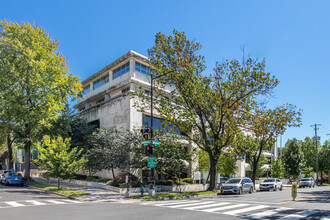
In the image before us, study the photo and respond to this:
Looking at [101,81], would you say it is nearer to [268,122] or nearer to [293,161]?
[268,122]

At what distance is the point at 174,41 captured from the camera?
24234 mm

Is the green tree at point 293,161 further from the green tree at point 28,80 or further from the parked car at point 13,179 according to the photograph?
the parked car at point 13,179

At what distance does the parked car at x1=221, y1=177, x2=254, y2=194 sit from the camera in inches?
998

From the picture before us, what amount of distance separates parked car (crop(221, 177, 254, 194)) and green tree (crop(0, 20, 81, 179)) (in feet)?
62.9

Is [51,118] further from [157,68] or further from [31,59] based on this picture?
[157,68]

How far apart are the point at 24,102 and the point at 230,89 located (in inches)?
802

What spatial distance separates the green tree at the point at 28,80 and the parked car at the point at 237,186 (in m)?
19.2

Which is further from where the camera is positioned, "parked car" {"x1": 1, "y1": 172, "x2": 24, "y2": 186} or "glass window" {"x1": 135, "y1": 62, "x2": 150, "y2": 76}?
"glass window" {"x1": 135, "y1": 62, "x2": 150, "y2": 76}

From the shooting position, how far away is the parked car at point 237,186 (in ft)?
83.1

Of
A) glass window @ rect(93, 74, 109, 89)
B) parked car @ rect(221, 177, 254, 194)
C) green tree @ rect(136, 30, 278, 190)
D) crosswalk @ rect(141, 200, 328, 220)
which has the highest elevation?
glass window @ rect(93, 74, 109, 89)

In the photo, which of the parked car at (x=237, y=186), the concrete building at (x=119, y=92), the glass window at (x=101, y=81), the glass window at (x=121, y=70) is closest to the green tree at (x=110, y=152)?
the concrete building at (x=119, y=92)

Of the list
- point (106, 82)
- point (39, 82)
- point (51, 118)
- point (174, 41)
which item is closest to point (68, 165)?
point (51, 118)

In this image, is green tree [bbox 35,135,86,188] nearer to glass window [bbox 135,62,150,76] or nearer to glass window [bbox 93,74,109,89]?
glass window [bbox 135,62,150,76]

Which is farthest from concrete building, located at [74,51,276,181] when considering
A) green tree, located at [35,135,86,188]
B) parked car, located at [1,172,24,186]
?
parked car, located at [1,172,24,186]
